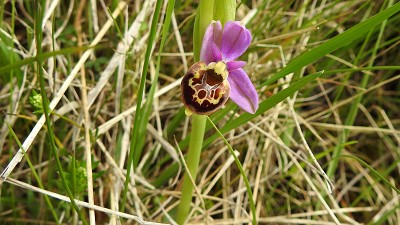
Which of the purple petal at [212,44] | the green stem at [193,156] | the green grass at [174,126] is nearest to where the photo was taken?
the purple petal at [212,44]

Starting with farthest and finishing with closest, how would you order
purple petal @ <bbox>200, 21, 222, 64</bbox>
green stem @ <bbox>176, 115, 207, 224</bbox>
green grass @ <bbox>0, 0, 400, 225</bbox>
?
1. green grass @ <bbox>0, 0, 400, 225</bbox>
2. green stem @ <bbox>176, 115, 207, 224</bbox>
3. purple petal @ <bbox>200, 21, 222, 64</bbox>

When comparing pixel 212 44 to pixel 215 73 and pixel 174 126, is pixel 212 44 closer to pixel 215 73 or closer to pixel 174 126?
pixel 215 73

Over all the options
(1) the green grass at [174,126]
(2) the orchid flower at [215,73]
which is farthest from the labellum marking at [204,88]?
(1) the green grass at [174,126]

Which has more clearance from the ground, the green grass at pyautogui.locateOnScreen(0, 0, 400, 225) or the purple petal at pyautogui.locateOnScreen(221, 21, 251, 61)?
the purple petal at pyautogui.locateOnScreen(221, 21, 251, 61)

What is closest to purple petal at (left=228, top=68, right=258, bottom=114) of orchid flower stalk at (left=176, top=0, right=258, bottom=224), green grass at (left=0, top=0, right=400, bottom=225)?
orchid flower stalk at (left=176, top=0, right=258, bottom=224)

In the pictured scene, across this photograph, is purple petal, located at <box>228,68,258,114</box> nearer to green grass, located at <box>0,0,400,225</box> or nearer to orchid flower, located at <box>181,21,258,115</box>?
orchid flower, located at <box>181,21,258,115</box>

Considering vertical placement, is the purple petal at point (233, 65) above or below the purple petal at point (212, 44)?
below

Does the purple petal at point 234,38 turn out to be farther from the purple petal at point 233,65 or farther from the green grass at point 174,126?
the green grass at point 174,126
